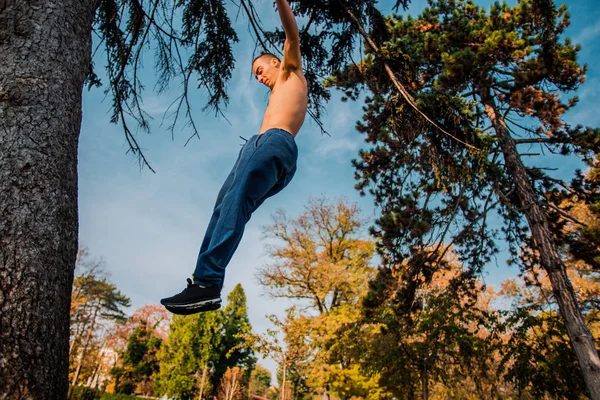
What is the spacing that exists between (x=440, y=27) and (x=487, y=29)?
79.0 inches

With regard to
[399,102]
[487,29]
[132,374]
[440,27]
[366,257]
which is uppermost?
[440,27]

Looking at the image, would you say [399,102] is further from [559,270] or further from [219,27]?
[559,270]

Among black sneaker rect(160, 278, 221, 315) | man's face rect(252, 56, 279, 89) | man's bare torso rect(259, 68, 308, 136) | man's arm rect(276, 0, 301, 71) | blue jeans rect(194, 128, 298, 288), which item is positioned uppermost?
man's face rect(252, 56, 279, 89)

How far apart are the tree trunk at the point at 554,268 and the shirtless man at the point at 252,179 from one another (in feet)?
16.1

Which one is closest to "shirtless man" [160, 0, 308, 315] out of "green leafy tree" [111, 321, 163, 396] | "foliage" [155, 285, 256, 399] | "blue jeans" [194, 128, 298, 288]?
"blue jeans" [194, 128, 298, 288]

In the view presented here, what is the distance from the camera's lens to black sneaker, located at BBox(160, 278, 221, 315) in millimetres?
1390

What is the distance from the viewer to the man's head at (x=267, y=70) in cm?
221

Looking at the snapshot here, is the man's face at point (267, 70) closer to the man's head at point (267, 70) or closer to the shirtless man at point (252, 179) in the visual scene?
the man's head at point (267, 70)

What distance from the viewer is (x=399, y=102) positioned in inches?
154

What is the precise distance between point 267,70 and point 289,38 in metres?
0.35

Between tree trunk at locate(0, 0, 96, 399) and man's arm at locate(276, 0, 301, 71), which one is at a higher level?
man's arm at locate(276, 0, 301, 71)

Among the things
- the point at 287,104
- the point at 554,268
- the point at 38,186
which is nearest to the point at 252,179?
the point at 287,104

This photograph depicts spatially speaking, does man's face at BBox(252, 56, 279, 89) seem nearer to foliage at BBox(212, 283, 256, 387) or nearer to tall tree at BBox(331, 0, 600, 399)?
tall tree at BBox(331, 0, 600, 399)

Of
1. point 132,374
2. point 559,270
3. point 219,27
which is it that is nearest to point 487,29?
point 559,270
